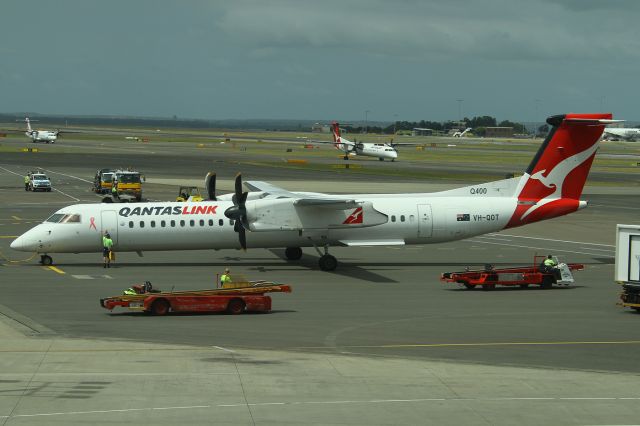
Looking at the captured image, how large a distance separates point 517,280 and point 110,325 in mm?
16836

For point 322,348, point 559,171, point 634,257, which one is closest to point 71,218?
point 322,348

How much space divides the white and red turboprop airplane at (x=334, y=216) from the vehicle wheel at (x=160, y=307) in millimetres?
10343

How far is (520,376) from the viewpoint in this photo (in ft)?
75.7

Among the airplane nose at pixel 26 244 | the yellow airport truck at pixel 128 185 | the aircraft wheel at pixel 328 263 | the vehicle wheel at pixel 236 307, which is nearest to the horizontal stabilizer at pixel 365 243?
the aircraft wheel at pixel 328 263

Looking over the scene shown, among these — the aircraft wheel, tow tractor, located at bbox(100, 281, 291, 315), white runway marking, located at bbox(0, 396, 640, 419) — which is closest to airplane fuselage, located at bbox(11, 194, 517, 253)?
the aircraft wheel

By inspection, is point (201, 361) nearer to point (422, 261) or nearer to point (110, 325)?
point (110, 325)

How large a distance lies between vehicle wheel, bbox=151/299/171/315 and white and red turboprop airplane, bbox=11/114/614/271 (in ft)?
33.9

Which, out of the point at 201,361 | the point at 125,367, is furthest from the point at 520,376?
the point at 125,367

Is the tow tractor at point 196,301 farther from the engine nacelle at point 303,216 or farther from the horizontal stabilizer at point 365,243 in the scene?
the horizontal stabilizer at point 365,243

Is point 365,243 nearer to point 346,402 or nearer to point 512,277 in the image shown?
point 512,277

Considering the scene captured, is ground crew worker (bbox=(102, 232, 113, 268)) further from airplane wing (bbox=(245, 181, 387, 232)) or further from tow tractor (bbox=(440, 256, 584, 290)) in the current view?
tow tractor (bbox=(440, 256, 584, 290))

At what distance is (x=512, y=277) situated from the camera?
37688mm

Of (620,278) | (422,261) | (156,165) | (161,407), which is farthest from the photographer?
(156,165)

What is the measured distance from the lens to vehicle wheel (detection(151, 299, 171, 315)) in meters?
31.2
